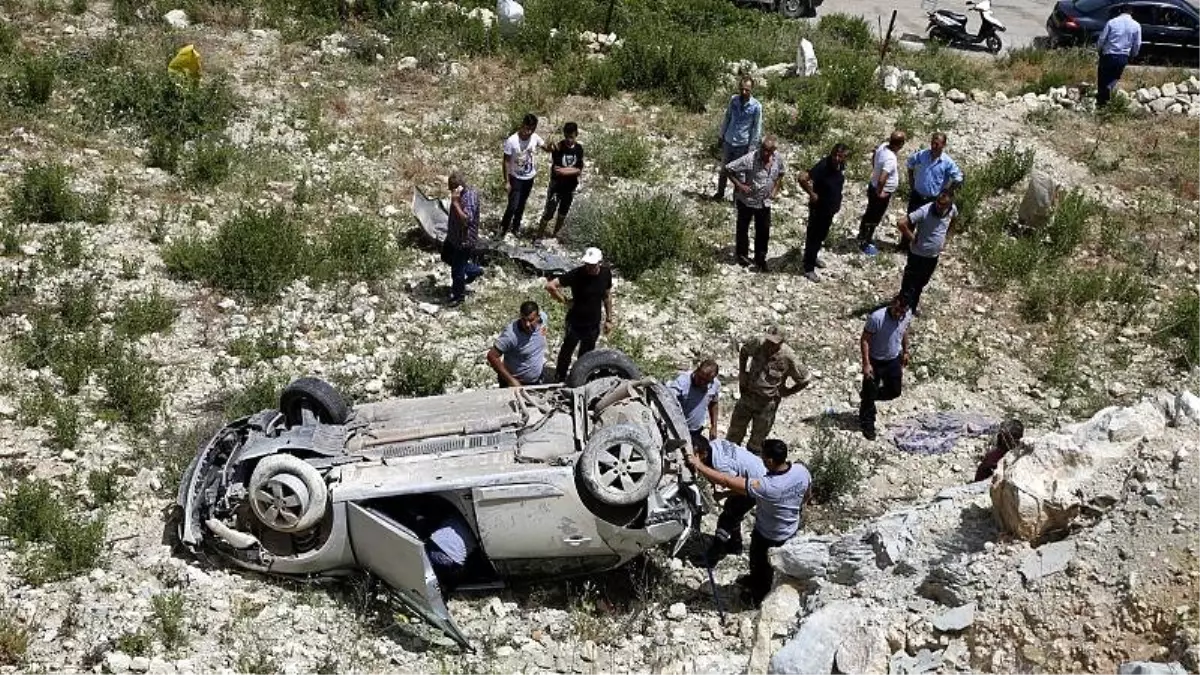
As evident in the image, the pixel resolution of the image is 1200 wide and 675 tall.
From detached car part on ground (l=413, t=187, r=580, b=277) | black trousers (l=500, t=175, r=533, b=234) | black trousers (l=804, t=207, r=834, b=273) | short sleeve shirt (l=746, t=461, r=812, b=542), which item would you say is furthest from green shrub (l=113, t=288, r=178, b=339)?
black trousers (l=804, t=207, r=834, b=273)

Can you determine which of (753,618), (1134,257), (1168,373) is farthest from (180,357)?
(1134,257)

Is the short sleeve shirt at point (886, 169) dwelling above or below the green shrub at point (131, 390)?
above

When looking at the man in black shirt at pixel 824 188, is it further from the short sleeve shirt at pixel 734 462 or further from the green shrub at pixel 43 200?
the green shrub at pixel 43 200

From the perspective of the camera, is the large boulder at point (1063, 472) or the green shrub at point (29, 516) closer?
the large boulder at point (1063, 472)

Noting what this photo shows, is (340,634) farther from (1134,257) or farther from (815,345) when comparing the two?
(1134,257)

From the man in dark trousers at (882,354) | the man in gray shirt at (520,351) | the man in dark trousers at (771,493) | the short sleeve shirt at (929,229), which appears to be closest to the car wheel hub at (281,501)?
the man in gray shirt at (520,351)

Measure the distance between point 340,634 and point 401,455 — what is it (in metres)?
1.14

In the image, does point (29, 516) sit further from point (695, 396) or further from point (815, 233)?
point (815, 233)

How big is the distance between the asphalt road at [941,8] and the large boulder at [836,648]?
15.2 m

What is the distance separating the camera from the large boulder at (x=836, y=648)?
5484 mm

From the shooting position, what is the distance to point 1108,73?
51.7 ft

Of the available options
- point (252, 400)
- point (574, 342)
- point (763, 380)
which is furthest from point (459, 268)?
point (763, 380)

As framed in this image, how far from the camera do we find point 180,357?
9500 mm

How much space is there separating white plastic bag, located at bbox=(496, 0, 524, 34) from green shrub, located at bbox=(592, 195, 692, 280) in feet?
17.2
